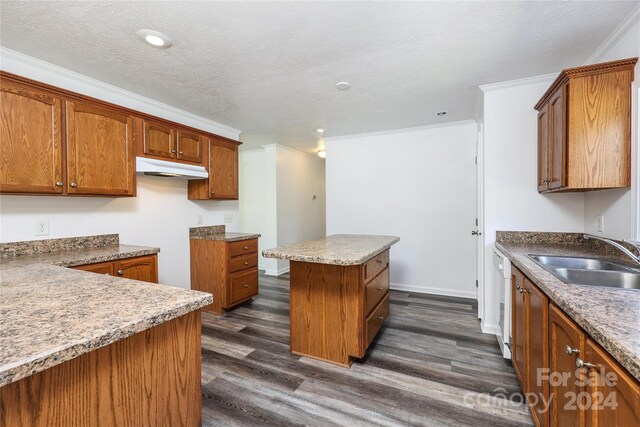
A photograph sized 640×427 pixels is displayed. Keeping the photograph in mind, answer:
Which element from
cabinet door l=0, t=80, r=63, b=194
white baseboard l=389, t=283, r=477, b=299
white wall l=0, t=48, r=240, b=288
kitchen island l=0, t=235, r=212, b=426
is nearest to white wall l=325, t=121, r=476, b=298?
white baseboard l=389, t=283, r=477, b=299

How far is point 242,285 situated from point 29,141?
226 centimetres

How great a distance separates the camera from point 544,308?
4.14 ft

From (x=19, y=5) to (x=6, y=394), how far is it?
6.68 feet

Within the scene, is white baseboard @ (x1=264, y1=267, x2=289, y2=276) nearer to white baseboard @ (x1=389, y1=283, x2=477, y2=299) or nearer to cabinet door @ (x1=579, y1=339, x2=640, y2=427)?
white baseboard @ (x1=389, y1=283, x2=477, y2=299)

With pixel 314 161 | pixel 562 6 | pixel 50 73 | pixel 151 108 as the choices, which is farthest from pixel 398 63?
pixel 314 161

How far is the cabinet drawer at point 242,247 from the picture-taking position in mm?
3215

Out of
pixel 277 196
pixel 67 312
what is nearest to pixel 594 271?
pixel 67 312

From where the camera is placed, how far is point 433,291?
12.7ft

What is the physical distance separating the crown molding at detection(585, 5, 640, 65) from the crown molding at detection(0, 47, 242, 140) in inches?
149

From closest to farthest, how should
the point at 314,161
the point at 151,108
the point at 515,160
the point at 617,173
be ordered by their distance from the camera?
the point at 617,173 → the point at 515,160 → the point at 151,108 → the point at 314,161

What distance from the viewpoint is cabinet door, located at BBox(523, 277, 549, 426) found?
1.27 meters

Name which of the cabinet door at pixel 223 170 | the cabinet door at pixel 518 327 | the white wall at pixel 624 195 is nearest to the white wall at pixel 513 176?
the white wall at pixel 624 195

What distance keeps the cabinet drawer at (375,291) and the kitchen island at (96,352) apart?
1.40 meters

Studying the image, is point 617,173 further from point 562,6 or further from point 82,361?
point 82,361
